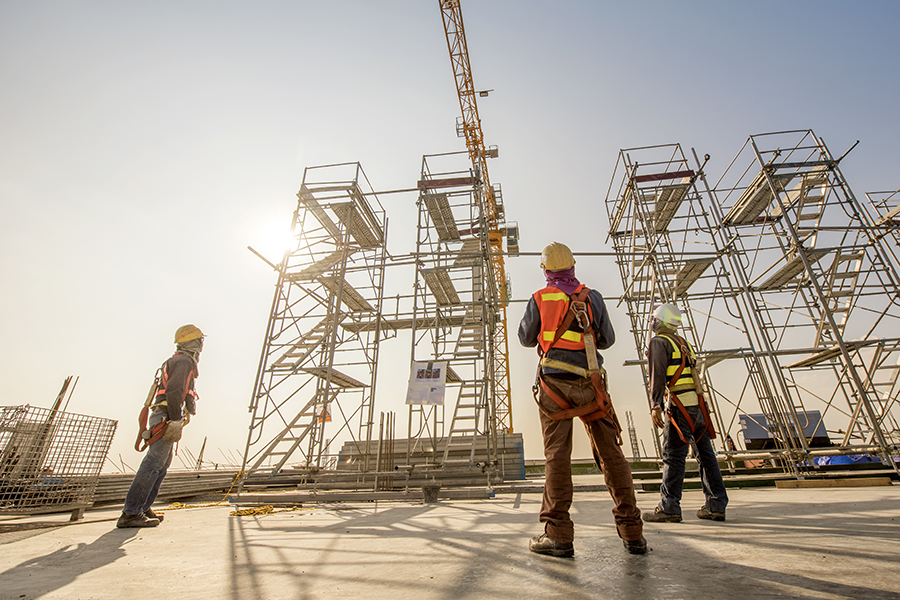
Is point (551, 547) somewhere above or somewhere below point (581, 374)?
below

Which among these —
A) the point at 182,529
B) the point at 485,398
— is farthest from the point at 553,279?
the point at 485,398

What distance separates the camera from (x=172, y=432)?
4.71m

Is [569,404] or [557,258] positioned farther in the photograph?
[557,258]

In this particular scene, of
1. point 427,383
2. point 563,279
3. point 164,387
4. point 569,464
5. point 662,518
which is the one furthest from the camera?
point 427,383

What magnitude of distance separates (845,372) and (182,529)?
13.2 meters

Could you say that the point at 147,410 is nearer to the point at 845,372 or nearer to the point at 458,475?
the point at 458,475

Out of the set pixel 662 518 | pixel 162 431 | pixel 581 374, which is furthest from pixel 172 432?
pixel 662 518

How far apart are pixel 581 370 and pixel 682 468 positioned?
6.94 feet

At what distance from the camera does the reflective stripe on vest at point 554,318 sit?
2.94m

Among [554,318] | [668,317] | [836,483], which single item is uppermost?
Result: [668,317]

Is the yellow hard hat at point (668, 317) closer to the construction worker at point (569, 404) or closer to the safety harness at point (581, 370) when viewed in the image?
the construction worker at point (569, 404)

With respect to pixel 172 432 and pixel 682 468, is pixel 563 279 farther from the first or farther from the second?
pixel 172 432

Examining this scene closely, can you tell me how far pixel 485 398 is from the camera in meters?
9.34

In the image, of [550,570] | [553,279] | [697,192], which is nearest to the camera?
[550,570]
